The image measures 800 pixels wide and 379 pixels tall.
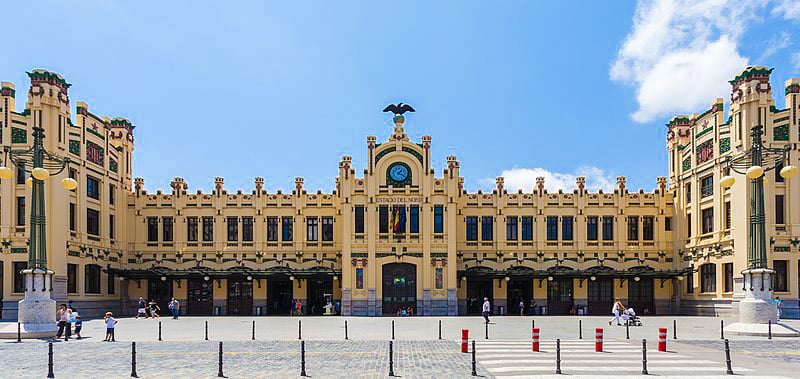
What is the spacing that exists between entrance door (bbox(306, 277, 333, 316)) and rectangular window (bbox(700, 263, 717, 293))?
2715 centimetres

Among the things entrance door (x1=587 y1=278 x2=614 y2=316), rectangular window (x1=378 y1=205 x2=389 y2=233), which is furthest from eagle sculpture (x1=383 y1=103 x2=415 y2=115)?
entrance door (x1=587 y1=278 x2=614 y2=316)

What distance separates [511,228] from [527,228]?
1.26 m

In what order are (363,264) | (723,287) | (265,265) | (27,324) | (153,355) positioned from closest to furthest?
(153,355) < (27,324) < (723,287) < (363,264) < (265,265)

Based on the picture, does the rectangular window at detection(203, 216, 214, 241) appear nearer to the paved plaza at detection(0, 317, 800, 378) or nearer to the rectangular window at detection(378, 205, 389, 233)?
the rectangular window at detection(378, 205, 389, 233)

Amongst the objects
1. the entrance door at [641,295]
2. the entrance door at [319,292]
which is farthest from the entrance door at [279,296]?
the entrance door at [641,295]

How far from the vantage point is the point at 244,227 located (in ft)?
185

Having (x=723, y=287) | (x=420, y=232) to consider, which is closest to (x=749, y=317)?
(x=723, y=287)

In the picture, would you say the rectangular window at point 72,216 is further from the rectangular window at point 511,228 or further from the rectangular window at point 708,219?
the rectangular window at point 708,219

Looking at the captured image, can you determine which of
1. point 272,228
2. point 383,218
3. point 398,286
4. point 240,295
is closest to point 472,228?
point 383,218

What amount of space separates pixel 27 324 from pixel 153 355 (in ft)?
34.0

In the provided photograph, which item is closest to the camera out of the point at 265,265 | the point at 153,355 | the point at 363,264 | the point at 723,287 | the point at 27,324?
the point at 153,355

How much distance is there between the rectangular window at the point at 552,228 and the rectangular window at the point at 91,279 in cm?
3372

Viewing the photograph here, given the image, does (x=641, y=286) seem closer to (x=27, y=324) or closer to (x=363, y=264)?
(x=363, y=264)

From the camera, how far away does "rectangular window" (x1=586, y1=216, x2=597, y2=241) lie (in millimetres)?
55781
